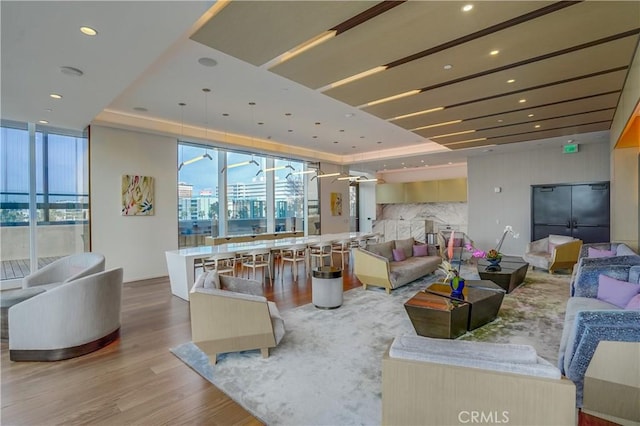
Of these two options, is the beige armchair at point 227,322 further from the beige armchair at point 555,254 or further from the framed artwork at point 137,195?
the beige armchair at point 555,254

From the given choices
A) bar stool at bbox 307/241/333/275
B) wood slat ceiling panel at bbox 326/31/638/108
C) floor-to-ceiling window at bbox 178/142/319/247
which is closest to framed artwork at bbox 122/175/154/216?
floor-to-ceiling window at bbox 178/142/319/247

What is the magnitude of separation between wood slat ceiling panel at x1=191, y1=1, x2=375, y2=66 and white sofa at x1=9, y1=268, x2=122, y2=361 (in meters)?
2.73

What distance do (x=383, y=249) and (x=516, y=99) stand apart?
3.25m

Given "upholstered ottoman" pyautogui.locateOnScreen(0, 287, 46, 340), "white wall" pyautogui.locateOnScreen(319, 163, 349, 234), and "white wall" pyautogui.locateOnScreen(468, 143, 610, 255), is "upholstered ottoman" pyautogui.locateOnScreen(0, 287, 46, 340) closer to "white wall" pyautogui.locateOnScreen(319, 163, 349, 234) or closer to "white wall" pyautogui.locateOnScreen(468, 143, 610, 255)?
"white wall" pyautogui.locateOnScreen(319, 163, 349, 234)

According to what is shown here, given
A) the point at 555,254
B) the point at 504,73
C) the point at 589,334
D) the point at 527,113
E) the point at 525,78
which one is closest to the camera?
the point at 589,334

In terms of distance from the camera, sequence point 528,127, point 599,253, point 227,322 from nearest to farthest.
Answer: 1. point 227,322
2. point 599,253
3. point 528,127

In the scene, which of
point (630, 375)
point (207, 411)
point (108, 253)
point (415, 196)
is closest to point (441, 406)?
point (630, 375)

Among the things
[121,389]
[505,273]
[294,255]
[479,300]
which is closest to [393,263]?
[505,273]

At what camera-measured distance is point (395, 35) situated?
2838mm

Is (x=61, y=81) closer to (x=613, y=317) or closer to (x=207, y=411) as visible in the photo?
(x=207, y=411)

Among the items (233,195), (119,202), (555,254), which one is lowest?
(555,254)

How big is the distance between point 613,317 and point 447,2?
2604mm

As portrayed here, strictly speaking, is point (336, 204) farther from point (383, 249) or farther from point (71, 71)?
point (71, 71)

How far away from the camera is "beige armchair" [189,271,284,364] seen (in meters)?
Answer: 2.93
